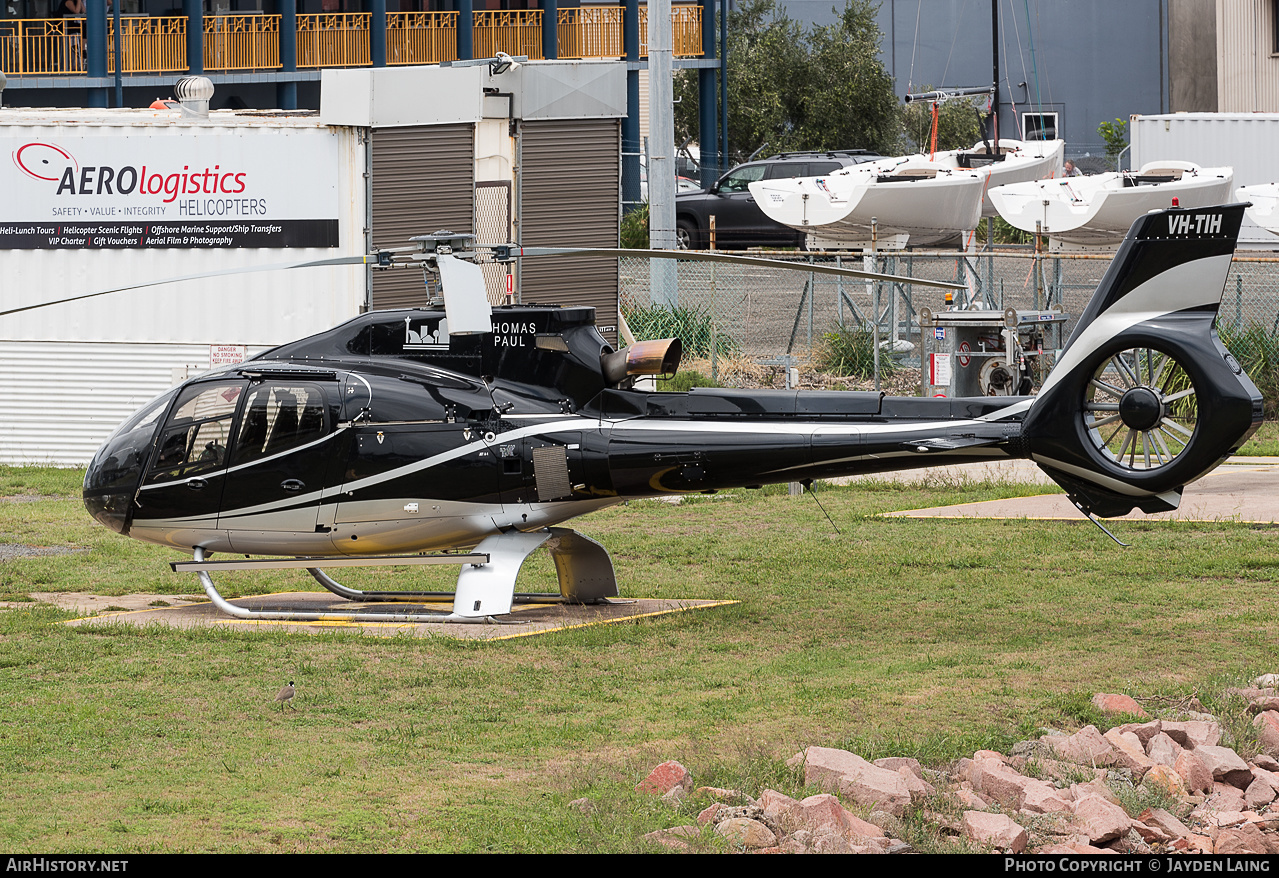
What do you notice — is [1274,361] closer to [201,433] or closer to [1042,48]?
[201,433]

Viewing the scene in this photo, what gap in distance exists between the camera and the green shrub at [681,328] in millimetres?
25875

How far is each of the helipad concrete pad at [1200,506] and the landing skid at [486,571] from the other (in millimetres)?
5184

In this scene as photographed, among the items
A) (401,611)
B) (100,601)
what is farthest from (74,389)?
(401,611)

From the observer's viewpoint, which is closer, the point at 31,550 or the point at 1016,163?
the point at 31,550

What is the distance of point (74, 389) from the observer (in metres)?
20.9

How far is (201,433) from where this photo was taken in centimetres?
1280

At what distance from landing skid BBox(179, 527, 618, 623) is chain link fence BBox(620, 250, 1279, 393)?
631cm

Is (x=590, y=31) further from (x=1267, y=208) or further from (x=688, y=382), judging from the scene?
(x=688, y=382)

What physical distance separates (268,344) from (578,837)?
14.3 meters

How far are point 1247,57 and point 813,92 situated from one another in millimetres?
12563

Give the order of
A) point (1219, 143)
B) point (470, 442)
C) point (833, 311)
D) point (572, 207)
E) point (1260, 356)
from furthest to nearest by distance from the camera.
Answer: point (1219, 143)
point (833, 311)
point (1260, 356)
point (572, 207)
point (470, 442)

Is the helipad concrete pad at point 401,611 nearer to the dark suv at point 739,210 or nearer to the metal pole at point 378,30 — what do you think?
the dark suv at point 739,210
